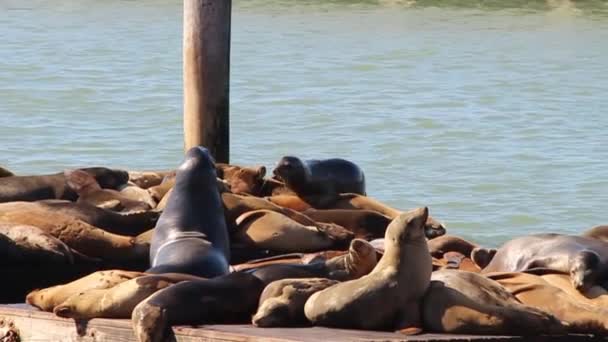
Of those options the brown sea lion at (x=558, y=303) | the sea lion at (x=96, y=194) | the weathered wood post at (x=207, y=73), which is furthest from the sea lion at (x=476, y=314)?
the weathered wood post at (x=207, y=73)

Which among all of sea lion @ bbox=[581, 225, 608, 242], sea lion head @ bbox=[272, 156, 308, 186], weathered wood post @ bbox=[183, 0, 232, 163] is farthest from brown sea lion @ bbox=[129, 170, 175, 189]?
sea lion @ bbox=[581, 225, 608, 242]

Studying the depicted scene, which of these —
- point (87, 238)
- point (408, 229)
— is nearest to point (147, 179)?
point (87, 238)

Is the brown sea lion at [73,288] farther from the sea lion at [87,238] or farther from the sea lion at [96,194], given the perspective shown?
the sea lion at [96,194]

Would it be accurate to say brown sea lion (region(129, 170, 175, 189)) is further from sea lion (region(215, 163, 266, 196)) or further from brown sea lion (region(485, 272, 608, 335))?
brown sea lion (region(485, 272, 608, 335))

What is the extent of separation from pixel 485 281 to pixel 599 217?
7.79 metres

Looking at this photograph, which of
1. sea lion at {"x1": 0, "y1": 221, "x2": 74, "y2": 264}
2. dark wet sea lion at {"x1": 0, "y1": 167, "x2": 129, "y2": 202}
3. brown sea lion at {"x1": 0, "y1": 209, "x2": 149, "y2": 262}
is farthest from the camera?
dark wet sea lion at {"x1": 0, "y1": 167, "x2": 129, "y2": 202}

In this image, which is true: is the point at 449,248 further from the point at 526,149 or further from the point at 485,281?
the point at 526,149

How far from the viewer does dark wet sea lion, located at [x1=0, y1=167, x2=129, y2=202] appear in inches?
310

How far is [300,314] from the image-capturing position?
17.5 ft

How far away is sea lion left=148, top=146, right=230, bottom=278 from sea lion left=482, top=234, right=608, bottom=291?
1.22 m

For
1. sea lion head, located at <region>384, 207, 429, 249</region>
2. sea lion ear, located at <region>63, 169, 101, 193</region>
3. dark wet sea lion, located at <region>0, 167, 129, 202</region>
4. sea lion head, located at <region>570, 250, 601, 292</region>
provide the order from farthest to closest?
sea lion ear, located at <region>63, 169, 101, 193</region>, dark wet sea lion, located at <region>0, 167, 129, 202</region>, sea lion head, located at <region>570, 250, 601, 292</region>, sea lion head, located at <region>384, 207, 429, 249</region>

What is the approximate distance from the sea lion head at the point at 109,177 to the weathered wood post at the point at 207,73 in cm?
127

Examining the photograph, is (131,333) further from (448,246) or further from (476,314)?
(448,246)

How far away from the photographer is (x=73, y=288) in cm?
570
